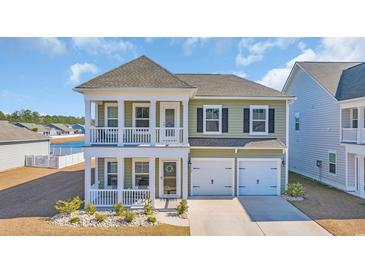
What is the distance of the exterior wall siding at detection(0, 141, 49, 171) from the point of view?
20.3m

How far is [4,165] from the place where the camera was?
2036 centimetres

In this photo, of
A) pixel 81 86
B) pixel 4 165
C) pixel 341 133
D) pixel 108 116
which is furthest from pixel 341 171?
pixel 4 165

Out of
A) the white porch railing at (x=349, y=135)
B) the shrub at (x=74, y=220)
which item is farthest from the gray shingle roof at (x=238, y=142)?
the shrub at (x=74, y=220)

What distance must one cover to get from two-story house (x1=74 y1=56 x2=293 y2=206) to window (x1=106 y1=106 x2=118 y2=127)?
0.03 metres

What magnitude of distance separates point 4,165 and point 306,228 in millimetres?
22660

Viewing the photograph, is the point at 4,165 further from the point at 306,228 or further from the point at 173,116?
the point at 306,228

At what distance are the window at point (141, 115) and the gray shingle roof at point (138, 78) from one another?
1.68m

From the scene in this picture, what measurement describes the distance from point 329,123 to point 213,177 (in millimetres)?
8991

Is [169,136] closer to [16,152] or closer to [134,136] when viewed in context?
[134,136]

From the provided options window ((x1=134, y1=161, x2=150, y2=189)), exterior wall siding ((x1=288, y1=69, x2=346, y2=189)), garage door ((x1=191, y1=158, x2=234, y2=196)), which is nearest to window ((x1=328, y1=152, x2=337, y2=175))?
exterior wall siding ((x1=288, y1=69, x2=346, y2=189))

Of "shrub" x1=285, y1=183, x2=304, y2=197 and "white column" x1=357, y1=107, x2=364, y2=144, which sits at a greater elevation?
"white column" x1=357, y1=107, x2=364, y2=144

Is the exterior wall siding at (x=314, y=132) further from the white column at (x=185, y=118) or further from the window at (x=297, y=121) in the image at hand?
the white column at (x=185, y=118)

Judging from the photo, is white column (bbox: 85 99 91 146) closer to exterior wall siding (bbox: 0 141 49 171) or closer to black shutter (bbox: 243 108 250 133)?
black shutter (bbox: 243 108 250 133)

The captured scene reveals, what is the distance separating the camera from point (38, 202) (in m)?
12.0
